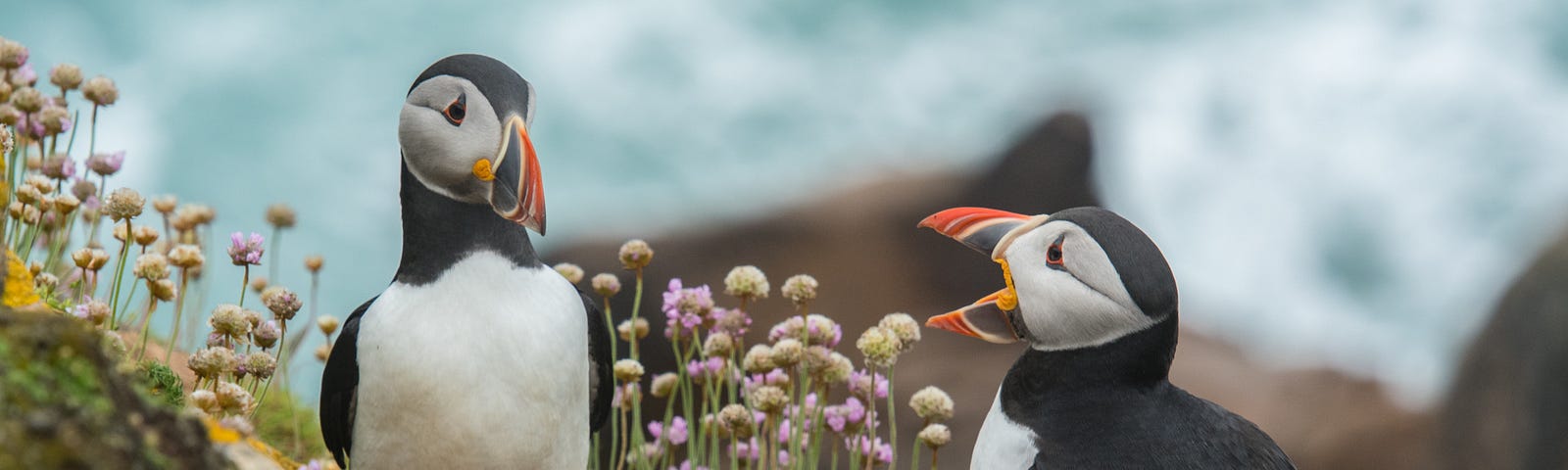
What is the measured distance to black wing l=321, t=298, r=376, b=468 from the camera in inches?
124

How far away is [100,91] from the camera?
13.8 feet

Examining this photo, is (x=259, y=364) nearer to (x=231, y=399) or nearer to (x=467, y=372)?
(x=231, y=399)

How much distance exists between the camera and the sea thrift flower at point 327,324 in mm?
4180

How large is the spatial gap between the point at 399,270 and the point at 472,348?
335 millimetres

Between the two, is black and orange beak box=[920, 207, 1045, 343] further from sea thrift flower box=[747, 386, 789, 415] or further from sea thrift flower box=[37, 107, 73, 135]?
sea thrift flower box=[37, 107, 73, 135]

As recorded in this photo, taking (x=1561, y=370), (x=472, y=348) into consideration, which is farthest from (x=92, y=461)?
(x=1561, y=370)

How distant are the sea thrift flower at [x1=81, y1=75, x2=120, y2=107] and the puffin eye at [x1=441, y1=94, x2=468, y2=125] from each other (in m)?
1.85

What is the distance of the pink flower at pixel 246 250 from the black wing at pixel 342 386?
481 millimetres

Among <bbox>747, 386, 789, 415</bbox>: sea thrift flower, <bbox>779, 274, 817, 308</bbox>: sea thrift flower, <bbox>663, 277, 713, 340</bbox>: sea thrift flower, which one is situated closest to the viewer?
<bbox>747, 386, 789, 415</bbox>: sea thrift flower

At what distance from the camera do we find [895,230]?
1035 cm

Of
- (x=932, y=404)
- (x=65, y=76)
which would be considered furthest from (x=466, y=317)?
(x=65, y=76)

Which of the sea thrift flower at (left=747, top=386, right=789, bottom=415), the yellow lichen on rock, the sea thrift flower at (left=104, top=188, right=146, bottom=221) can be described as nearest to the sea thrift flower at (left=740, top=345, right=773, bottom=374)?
the sea thrift flower at (left=747, top=386, right=789, bottom=415)

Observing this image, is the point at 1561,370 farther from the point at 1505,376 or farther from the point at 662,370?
the point at 662,370

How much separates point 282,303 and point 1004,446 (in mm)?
1887
